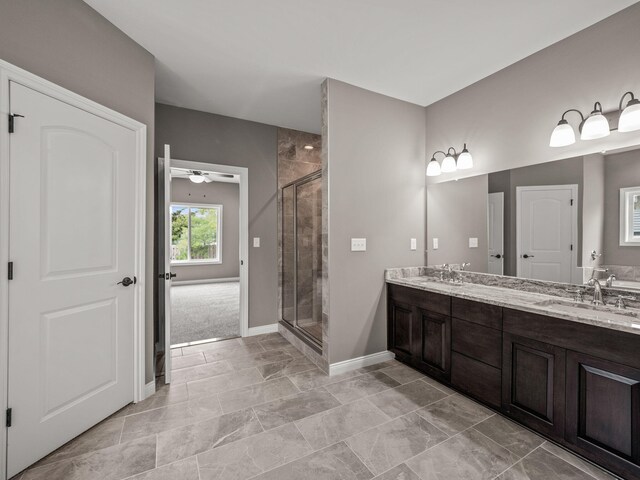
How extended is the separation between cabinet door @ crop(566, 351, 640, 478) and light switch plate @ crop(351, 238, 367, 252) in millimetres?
1679

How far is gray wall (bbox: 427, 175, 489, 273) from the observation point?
9.05 ft

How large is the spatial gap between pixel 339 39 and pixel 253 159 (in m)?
1.97

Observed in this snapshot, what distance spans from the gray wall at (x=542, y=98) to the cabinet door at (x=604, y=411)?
144 cm

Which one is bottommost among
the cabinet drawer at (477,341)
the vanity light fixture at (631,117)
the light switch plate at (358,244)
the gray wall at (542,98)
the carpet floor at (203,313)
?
the carpet floor at (203,313)

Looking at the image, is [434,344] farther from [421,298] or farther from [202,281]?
[202,281]

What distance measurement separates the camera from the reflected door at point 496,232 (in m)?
2.56

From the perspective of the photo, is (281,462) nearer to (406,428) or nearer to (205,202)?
(406,428)

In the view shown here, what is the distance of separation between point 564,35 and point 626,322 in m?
2.04

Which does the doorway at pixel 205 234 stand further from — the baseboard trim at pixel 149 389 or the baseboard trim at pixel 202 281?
the baseboard trim at pixel 149 389

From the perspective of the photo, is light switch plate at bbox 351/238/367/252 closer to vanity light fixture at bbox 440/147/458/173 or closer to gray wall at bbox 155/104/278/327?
vanity light fixture at bbox 440/147/458/173

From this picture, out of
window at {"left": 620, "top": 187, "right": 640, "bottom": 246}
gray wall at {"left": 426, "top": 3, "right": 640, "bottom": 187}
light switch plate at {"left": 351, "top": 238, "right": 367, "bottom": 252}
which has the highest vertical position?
gray wall at {"left": 426, "top": 3, "right": 640, "bottom": 187}

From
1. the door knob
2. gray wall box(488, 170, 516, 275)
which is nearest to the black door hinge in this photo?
the door knob

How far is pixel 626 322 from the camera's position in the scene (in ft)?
4.87

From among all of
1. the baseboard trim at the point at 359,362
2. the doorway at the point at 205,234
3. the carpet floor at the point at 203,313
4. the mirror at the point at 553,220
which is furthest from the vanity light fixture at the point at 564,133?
the doorway at the point at 205,234
